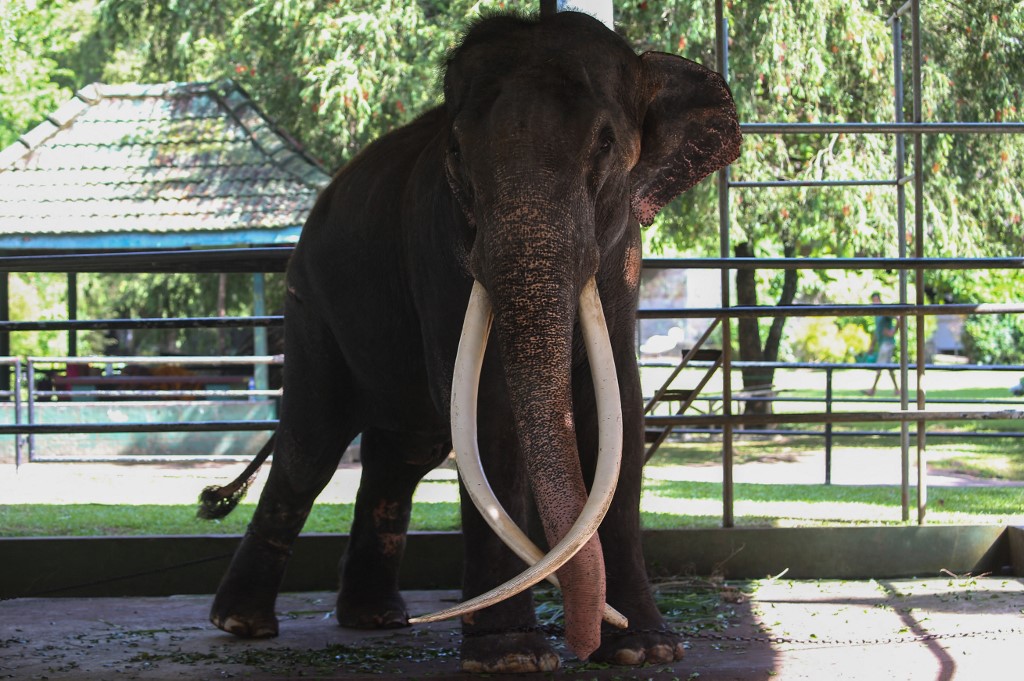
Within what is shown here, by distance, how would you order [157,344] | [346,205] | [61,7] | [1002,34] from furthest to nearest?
[157,344], [61,7], [1002,34], [346,205]

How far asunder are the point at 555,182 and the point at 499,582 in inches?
51.3

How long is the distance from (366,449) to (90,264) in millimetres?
1399

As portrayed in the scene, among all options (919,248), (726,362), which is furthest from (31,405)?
(919,248)

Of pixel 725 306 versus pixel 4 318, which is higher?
pixel 725 306

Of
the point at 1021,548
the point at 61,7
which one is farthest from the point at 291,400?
the point at 61,7

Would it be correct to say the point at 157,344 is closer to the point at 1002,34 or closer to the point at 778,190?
the point at 778,190

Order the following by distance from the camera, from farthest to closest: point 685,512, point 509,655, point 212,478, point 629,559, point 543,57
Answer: point 212,478 < point 685,512 < point 629,559 < point 509,655 < point 543,57

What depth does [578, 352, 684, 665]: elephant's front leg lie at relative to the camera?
4070 mm

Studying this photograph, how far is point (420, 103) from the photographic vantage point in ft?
47.1

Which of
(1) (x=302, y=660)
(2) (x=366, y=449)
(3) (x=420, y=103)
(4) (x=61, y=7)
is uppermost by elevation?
(4) (x=61, y=7)

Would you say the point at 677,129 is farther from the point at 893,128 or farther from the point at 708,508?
the point at 708,508

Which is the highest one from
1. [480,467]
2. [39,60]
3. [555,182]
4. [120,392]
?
[39,60]

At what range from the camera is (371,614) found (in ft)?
16.5

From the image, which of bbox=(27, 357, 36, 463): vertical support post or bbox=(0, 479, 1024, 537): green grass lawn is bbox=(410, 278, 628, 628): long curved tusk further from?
bbox=(27, 357, 36, 463): vertical support post
